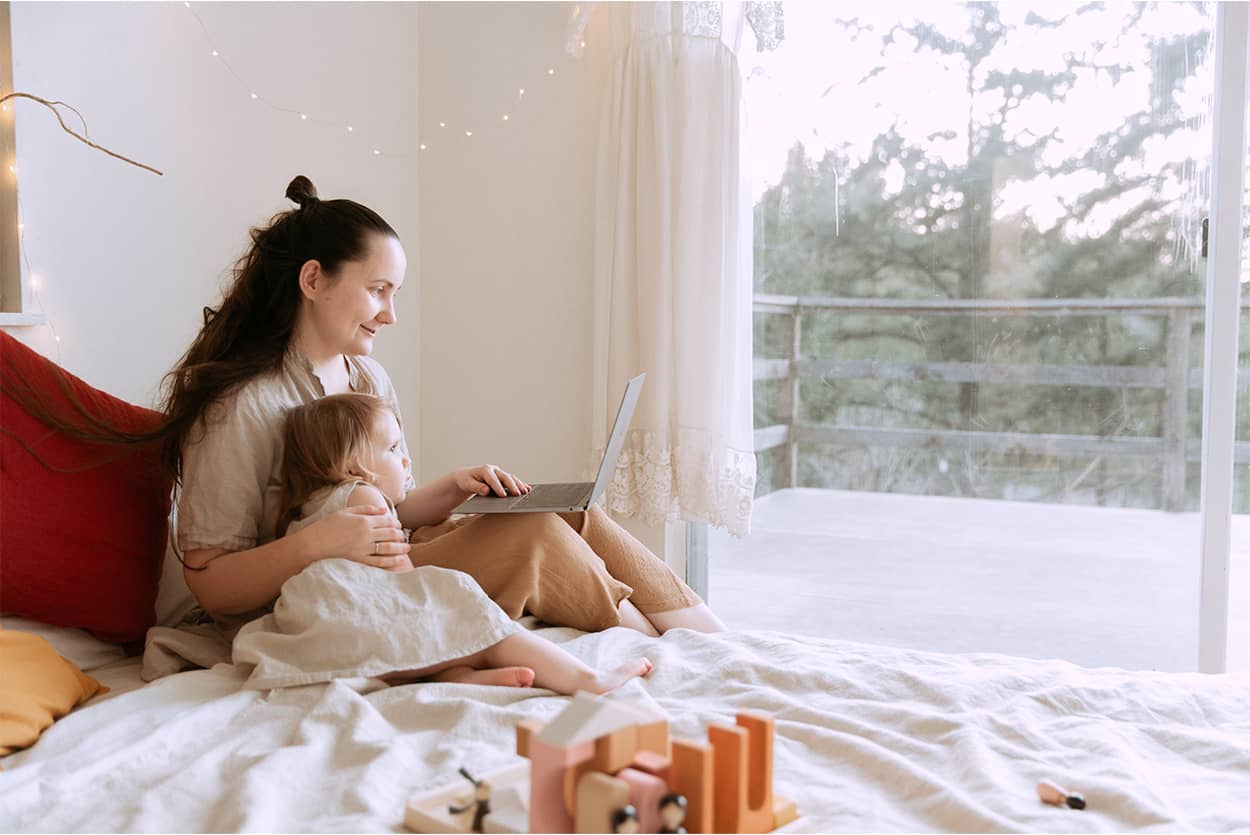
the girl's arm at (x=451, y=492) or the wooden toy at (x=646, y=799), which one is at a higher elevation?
the girl's arm at (x=451, y=492)

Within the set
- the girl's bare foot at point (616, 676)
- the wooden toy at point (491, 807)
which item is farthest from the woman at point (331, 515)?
the wooden toy at point (491, 807)

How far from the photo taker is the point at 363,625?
1354 millimetres

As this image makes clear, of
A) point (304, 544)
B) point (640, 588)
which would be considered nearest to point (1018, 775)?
point (640, 588)

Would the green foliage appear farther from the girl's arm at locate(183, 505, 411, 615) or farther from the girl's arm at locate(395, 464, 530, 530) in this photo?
the girl's arm at locate(183, 505, 411, 615)

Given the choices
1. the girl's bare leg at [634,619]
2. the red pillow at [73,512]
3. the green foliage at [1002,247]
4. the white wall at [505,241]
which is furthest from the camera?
the white wall at [505,241]

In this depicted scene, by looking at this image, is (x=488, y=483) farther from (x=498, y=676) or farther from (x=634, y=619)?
(x=498, y=676)

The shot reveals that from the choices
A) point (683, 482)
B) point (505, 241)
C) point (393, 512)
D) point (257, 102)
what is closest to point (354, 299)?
point (393, 512)

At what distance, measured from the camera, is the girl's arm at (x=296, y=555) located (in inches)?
57.5

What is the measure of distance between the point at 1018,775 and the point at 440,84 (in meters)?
2.34

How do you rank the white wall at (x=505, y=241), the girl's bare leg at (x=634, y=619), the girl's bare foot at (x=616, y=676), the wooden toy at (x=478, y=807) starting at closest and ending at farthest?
the wooden toy at (x=478, y=807)
the girl's bare foot at (x=616, y=676)
the girl's bare leg at (x=634, y=619)
the white wall at (x=505, y=241)

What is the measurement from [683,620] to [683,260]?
1039mm

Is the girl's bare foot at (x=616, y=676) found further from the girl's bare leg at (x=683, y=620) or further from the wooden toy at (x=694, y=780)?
the wooden toy at (x=694, y=780)

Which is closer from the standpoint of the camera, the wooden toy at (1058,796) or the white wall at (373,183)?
the wooden toy at (1058,796)

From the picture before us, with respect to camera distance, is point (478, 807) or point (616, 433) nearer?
point (478, 807)
